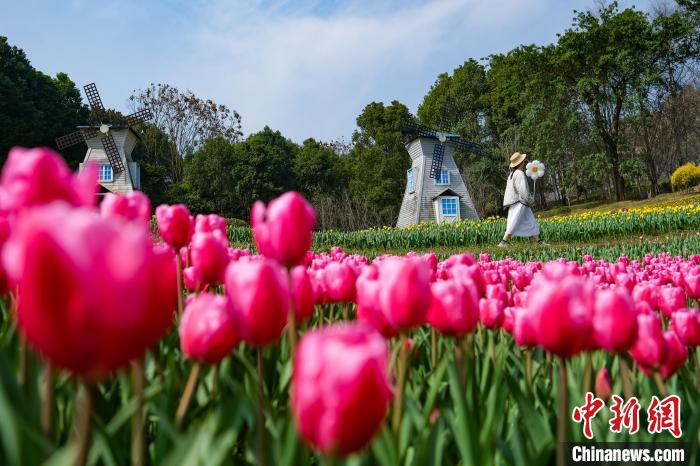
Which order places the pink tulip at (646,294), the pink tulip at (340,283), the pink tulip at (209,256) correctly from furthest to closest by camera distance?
the pink tulip at (646,294), the pink tulip at (340,283), the pink tulip at (209,256)

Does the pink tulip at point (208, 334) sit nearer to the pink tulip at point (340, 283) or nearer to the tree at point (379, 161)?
the pink tulip at point (340, 283)

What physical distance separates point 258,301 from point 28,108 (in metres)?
37.3

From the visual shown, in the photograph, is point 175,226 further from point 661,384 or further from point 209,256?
point 661,384

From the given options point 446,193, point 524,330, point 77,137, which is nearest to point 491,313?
point 524,330

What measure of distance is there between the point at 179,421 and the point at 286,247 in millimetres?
360

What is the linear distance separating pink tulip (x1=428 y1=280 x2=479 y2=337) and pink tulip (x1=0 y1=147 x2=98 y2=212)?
73cm

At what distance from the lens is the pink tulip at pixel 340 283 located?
66.0 inches

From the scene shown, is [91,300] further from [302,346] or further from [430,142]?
[430,142]

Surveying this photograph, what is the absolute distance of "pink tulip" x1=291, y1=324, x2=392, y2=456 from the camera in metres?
0.53

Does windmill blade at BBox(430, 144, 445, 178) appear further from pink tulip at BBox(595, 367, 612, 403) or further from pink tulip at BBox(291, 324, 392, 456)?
pink tulip at BBox(291, 324, 392, 456)

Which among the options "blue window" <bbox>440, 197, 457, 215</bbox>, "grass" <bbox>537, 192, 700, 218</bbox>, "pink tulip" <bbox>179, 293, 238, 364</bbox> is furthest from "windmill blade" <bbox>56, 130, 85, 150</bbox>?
"pink tulip" <bbox>179, 293, 238, 364</bbox>

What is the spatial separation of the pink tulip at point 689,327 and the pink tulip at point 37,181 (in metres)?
1.45

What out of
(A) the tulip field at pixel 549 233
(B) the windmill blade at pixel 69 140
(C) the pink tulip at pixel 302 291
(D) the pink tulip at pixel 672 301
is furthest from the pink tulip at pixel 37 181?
(B) the windmill blade at pixel 69 140

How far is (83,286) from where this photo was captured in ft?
1.55
